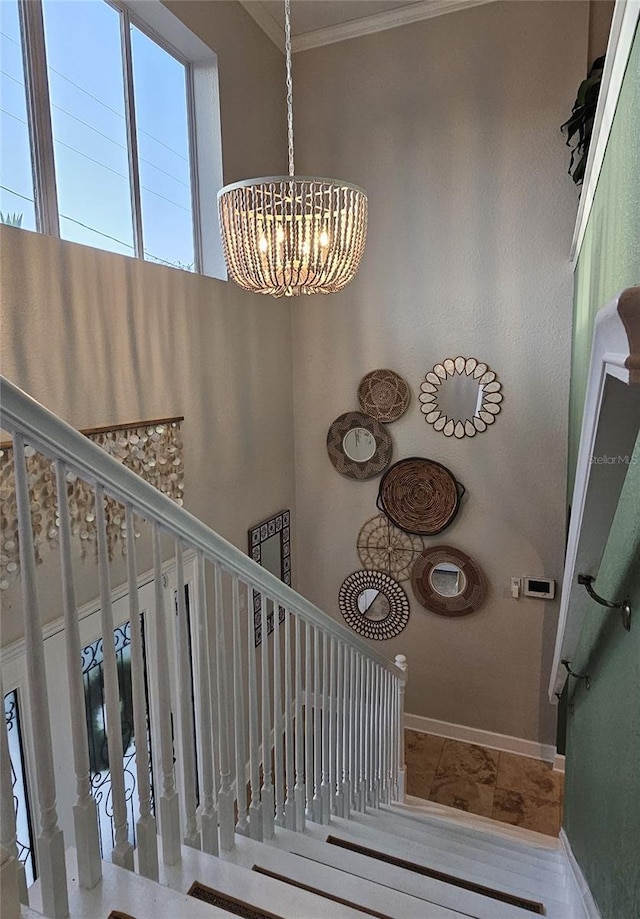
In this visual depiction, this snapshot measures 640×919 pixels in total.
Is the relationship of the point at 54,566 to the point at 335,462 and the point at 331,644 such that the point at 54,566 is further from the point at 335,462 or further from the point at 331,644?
the point at 335,462

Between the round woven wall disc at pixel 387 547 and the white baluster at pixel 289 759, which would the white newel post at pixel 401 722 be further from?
the white baluster at pixel 289 759

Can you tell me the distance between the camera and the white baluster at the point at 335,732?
7.27 feet

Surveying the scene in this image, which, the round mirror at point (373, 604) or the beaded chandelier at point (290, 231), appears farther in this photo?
the round mirror at point (373, 604)

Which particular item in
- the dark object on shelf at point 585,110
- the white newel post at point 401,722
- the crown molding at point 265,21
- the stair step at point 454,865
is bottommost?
the white newel post at point 401,722

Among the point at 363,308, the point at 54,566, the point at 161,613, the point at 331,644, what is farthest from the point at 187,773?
the point at 363,308

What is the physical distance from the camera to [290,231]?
194 cm

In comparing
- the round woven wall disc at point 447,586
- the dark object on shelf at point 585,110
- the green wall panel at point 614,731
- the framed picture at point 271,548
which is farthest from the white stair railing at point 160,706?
the dark object on shelf at point 585,110

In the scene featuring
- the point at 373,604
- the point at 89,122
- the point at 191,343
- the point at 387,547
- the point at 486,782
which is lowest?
the point at 486,782

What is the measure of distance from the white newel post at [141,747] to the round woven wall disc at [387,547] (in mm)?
3101

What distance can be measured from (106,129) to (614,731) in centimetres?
304

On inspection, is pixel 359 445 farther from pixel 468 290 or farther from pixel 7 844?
pixel 7 844

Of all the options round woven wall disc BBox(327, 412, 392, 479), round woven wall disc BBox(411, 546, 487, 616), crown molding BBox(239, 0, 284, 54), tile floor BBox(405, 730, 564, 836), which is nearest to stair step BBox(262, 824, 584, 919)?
tile floor BBox(405, 730, 564, 836)

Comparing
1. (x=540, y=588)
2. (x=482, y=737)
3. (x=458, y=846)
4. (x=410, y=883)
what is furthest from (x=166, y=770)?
(x=482, y=737)

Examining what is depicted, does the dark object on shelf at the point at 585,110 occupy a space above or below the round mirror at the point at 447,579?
above
